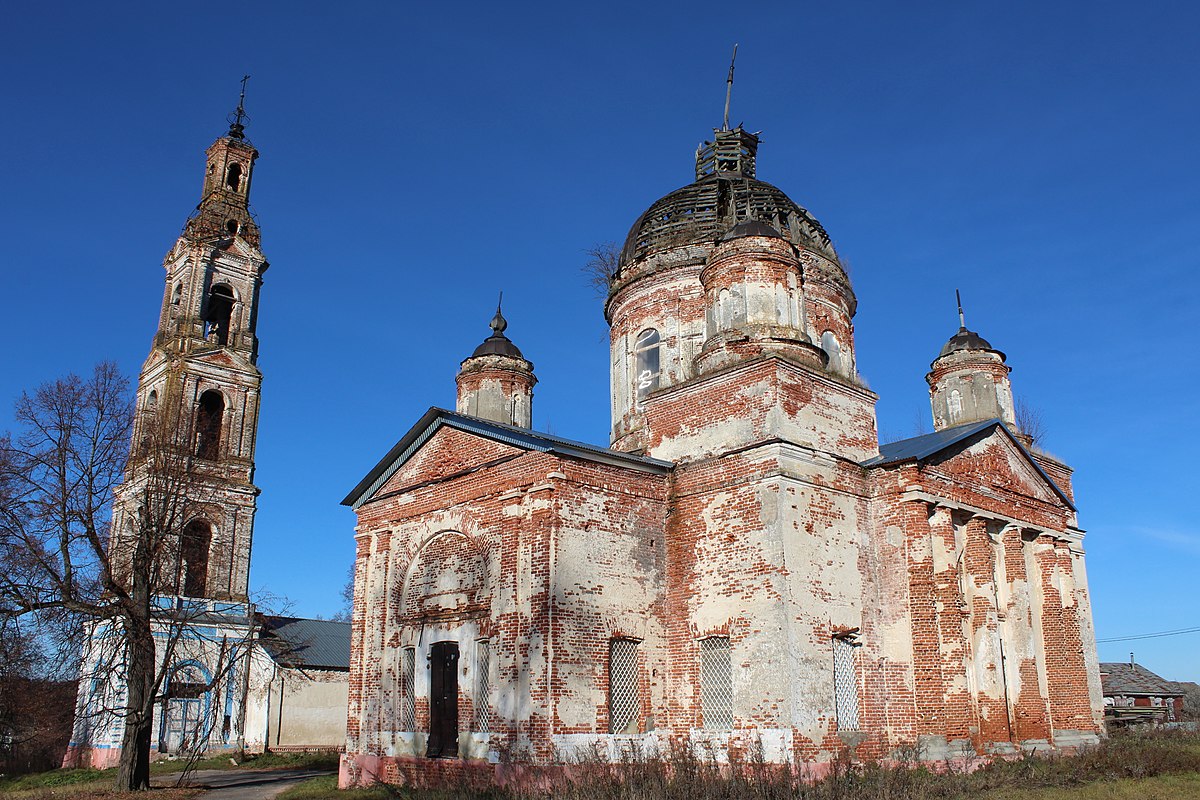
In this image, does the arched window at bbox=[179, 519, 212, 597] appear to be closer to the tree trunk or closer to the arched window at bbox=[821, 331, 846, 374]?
the tree trunk

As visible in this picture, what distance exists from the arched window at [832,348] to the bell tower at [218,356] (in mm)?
16185

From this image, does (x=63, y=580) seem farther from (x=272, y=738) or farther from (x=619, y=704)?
(x=272, y=738)

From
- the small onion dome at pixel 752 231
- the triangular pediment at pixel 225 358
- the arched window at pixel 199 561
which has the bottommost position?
the arched window at pixel 199 561

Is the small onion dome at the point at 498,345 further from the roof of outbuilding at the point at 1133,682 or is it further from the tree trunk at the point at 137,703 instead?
the roof of outbuilding at the point at 1133,682

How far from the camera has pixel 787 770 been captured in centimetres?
991

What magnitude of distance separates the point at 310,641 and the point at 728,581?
2088 centimetres

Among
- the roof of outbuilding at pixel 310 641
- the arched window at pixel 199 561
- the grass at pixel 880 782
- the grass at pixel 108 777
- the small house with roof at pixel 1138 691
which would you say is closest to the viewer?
the grass at pixel 880 782

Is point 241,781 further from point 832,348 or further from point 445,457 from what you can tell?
point 832,348

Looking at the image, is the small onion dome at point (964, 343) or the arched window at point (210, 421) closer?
the small onion dome at point (964, 343)

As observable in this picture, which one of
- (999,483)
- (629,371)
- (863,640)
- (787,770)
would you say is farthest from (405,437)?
(999,483)

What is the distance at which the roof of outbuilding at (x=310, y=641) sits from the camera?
1142 inches

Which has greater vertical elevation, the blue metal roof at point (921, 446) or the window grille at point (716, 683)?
the blue metal roof at point (921, 446)

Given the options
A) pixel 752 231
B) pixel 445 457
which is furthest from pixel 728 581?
pixel 752 231

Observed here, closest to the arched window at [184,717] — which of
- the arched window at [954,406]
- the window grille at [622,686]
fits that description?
the window grille at [622,686]
